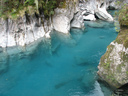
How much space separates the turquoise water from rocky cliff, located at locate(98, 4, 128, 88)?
1.04 meters

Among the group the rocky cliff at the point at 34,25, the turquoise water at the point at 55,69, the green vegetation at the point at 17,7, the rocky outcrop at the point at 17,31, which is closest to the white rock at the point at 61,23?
the rocky cliff at the point at 34,25

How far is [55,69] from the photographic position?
1080cm

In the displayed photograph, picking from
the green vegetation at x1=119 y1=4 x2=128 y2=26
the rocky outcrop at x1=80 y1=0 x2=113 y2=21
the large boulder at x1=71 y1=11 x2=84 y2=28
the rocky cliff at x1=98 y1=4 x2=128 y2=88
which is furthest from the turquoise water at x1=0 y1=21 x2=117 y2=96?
the rocky outcrop at x1=80 y1=0 x2=113 y2=21

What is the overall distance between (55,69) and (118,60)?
570cm

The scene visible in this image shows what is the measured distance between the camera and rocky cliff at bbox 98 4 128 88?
→ 706 centimetres

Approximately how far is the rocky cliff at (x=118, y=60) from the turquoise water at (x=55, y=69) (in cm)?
104

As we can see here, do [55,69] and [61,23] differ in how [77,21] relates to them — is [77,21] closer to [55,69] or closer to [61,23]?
[61,23]

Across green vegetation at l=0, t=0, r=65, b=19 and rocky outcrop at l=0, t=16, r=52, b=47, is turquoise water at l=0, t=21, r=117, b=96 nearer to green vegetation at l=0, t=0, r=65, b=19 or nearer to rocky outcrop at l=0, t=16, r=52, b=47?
rocky outcrop at l=0, t=16, r=52, b=47

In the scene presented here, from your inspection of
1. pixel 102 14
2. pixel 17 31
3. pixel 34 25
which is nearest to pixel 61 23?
pixel 34 25

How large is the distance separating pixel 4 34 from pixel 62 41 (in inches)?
295

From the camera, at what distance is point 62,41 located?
53.5ft

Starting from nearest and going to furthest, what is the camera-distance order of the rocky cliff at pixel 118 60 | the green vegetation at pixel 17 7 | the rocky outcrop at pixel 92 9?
1. the rocky cliff at pixel 118 60
2. the green vegetation at pixel 17 7
3. the rocky outcrop at pixel 92 9

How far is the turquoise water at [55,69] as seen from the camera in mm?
8406

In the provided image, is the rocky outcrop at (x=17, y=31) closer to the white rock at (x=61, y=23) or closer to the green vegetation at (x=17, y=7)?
the green vegetation at (x=17, y=7)
